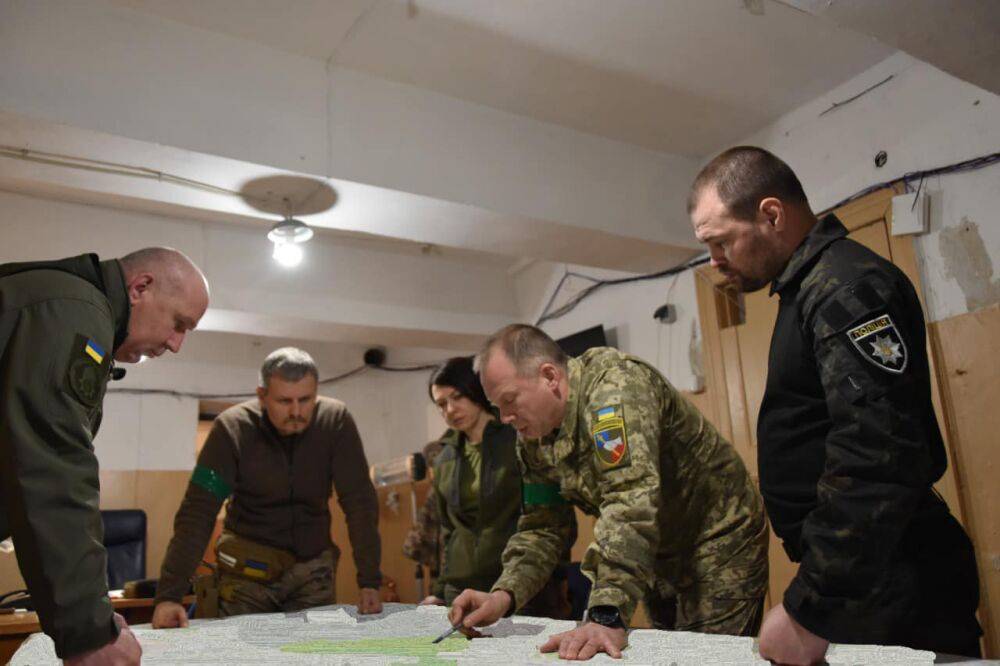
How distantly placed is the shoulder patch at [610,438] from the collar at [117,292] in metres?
0.95

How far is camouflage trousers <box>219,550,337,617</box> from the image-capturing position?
257 centimetres

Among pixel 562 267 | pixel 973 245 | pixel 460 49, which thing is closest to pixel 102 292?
pixel 460 49

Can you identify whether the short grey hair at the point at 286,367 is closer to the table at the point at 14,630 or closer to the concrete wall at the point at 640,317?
the table at the point at 14,630

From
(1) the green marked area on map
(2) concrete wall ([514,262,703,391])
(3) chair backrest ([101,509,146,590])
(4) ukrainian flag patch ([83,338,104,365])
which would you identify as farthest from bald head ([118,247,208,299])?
(3) chair backrest ([101,509,146,590])

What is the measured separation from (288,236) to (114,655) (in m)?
2.52

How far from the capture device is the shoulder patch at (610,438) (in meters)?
1.56

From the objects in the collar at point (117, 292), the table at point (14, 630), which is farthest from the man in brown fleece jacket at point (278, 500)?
the collar at point (117, 292)

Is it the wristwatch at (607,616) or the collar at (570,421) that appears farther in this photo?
the collar at (570,421)

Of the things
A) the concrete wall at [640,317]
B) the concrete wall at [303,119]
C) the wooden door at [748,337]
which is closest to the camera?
the concrete wall at [303,119]

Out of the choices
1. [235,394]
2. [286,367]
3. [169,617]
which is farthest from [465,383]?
[235,394]

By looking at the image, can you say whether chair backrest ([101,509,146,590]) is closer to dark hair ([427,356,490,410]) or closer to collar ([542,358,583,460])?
dark hair ([427,356,490,410])

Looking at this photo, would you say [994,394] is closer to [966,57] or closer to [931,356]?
[931,356]

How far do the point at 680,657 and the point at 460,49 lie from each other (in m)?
2.67

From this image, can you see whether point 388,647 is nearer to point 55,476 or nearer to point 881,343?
point 55,476
